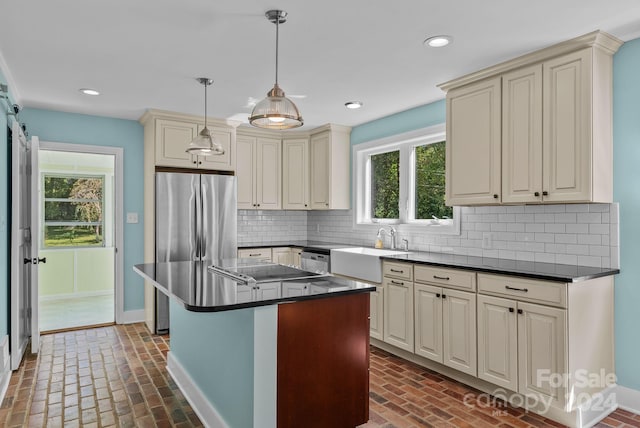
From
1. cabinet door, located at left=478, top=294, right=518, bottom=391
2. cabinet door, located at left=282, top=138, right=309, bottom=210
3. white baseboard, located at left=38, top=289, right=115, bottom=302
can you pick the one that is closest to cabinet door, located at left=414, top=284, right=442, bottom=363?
cabinet door, located at left=478, top=294, right=518, bottom=391

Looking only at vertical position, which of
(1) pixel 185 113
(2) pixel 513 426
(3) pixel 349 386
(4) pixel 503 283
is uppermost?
(1) pixel 185 113

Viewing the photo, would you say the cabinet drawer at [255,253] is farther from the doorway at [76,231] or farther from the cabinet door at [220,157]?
the doorway at [76,231]

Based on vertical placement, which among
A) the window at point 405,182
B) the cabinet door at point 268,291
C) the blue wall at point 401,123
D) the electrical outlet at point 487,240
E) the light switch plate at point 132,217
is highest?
the blue wall at point 401,123

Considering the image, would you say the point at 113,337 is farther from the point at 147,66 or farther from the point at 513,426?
the point at 513,426

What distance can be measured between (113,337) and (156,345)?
0.62 meters

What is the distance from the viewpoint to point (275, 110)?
2.24m

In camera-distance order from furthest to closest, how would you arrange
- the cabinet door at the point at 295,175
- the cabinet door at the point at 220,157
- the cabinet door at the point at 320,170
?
the cabinet door at the point at 295,175, the cabinet door at the point at 320,170, the cabinet door at the point at 220,157

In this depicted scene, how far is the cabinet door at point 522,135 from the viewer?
9.53 ft

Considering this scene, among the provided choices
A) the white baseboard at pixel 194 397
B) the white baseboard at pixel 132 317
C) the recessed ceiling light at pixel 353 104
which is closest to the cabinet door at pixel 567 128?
the recessed ceiling light at pixel 353 104

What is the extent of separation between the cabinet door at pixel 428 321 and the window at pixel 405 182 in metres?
0.88

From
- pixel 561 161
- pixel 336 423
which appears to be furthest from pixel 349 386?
pixel 561 161

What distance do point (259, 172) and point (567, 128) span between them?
375 centimetres

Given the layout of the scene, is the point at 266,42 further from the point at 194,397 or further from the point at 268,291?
the point at 194,397

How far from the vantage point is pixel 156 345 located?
4105mm
